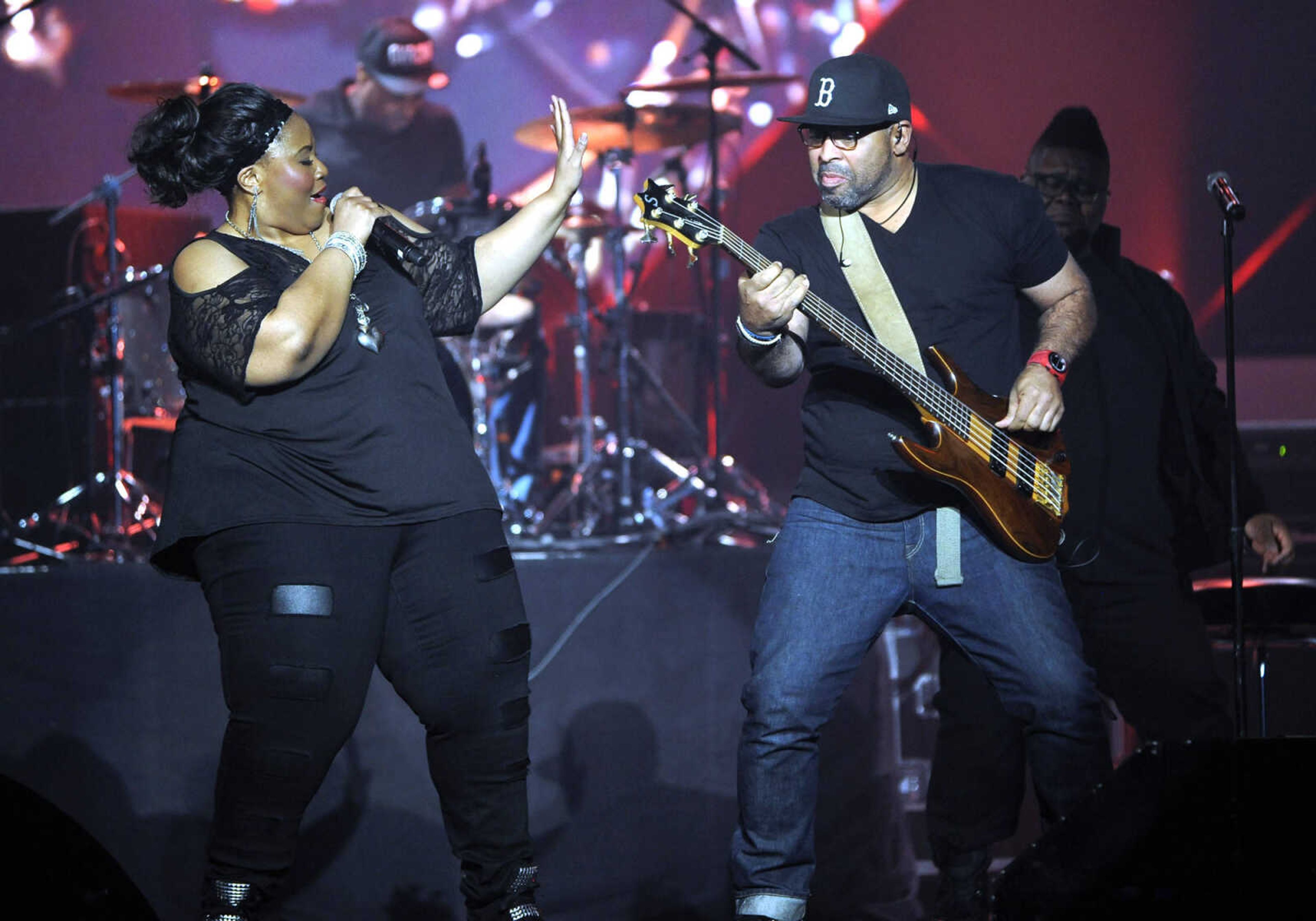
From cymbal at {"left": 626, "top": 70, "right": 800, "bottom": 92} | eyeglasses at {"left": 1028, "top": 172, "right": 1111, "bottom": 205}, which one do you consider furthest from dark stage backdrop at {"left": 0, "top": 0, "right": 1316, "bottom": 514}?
eyeglasses at {"left": 1028, "top": 172, "right": 1111, "bottom": 205}

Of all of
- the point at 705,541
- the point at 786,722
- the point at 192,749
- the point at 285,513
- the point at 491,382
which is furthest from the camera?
the point at 491,382

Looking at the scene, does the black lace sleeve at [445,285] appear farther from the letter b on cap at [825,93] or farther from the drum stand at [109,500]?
the drum stand at [109,500]

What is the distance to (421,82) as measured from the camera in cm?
791

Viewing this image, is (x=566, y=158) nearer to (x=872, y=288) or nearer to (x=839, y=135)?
(x=839, y=135)

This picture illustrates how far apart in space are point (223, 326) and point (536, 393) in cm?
514

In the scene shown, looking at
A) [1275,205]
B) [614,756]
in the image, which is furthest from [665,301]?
[614,756]

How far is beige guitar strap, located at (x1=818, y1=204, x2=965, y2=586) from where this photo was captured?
3.03 metres

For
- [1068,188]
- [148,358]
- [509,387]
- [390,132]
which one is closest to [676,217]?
[1068,188]

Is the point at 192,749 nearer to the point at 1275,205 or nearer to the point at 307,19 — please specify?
the point at 307,19

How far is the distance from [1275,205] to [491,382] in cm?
480

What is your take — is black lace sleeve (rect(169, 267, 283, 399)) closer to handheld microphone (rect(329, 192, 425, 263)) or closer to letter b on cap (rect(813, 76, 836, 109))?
handheld microphone (rect(329, 192, 425, 263))

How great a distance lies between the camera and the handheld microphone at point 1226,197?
3490mm

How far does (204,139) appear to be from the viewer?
8.99 ft

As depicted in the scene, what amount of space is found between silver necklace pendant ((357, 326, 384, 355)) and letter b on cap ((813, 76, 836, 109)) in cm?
117
